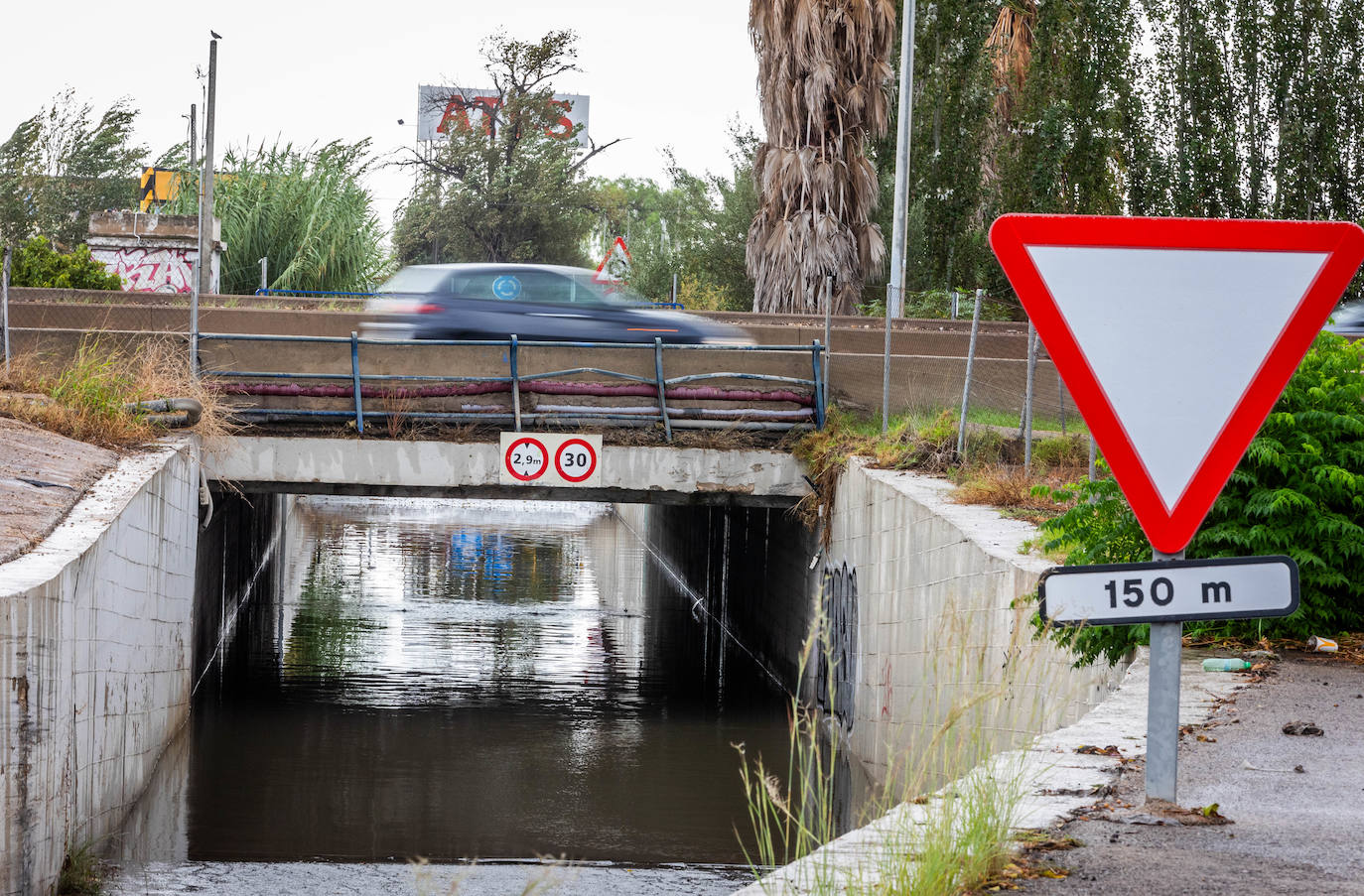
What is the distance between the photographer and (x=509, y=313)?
55.0 ft

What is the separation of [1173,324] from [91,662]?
23.9 ft

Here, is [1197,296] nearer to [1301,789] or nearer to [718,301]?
[1301,789]

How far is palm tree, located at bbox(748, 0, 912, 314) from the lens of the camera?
2597 cm

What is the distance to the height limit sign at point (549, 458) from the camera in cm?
1580

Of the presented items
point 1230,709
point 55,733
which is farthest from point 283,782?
point 1230,709

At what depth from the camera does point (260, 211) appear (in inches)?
1590

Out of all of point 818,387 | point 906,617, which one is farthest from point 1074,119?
point 906,617

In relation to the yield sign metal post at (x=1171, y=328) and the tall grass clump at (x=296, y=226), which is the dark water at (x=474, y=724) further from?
the tall grass clump at (x=296, y=226)

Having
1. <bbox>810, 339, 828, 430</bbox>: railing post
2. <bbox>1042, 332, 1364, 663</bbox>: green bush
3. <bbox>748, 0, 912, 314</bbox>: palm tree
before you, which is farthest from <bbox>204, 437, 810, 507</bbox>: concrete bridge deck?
<bbox>748, 0, 912, 314</bbox>: palm tree

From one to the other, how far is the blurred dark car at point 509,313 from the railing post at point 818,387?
954mm

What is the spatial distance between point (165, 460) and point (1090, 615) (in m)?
10.5

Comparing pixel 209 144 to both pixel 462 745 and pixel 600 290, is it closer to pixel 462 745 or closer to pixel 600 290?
pixel 600 290

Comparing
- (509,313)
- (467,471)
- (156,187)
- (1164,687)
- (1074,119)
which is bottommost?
(467,471)

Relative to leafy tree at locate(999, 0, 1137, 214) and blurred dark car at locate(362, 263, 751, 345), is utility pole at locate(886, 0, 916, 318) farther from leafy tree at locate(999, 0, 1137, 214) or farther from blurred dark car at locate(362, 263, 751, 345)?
blurred dark car at locate(362, 263, 751, 345)
